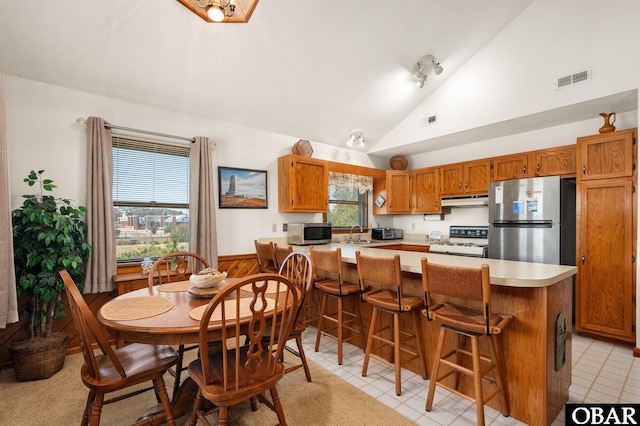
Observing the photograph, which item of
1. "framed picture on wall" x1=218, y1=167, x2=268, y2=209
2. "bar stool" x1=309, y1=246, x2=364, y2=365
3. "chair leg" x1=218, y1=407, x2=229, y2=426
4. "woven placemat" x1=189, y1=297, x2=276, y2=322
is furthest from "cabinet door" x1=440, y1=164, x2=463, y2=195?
"chair leg" x1=218, y1=407, x2=229, y2=426

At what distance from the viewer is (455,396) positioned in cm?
216

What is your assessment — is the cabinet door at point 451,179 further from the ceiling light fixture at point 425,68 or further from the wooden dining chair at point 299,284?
the wooden dining chair at point 299,284

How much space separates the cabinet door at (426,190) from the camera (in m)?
4.94

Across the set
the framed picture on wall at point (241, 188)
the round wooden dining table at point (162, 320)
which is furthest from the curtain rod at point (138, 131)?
the round wooden dining table at point (162, 320)

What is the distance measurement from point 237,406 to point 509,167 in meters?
4.18

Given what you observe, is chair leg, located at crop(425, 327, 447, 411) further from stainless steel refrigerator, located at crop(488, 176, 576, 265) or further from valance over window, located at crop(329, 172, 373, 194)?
valance over window, located at crop(329, 172, 373, 194)

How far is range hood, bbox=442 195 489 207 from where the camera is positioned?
14.3 ft

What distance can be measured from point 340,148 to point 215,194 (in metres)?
2.30

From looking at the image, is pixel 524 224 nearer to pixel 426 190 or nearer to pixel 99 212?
pixel 426 190

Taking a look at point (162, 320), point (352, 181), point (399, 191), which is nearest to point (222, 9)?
point (162, 320)

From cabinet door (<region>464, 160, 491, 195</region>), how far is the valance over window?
1.63 m

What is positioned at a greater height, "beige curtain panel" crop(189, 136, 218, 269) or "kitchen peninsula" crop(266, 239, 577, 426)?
"beige curtain panel" crop(189, 136, 218, 269)

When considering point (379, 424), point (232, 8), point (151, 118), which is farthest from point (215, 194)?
point (379, 424)

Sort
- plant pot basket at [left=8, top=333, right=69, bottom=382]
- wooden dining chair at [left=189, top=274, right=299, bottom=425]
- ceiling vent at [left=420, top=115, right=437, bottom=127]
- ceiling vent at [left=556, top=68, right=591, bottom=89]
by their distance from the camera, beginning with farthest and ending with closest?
ceiling vent at [left=420, top=115, right=437, bottom=127], ceiling vent at [left=556, top=68, right=591, bottom=89], plant pot basket at [left=8, top=333, right=69, bottom=382], wooden dining chair at [left=189, top=274, right=299, bottom=425]
